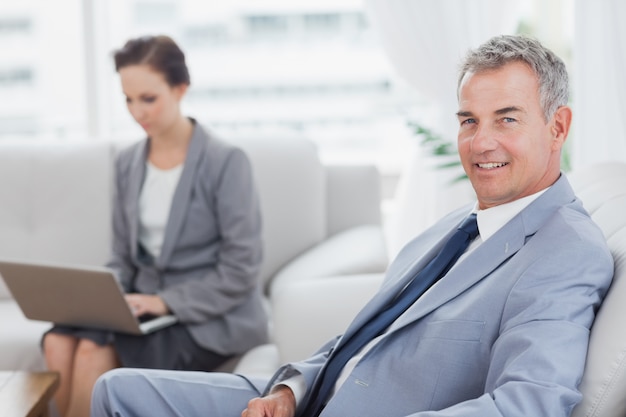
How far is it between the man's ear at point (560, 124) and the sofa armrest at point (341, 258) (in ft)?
4.17

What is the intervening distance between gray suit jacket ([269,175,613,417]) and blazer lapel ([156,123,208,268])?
1.22 m

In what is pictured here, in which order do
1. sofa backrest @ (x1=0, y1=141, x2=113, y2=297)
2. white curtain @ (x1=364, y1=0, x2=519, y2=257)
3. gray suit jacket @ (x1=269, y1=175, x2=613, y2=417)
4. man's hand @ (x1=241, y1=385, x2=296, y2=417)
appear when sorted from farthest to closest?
1. white curtain @ (x1=364, y1=0, x2=519, y2=257)
2. sofa backrest @ (x1=0, y1=141, x2=113, y2=297)
3. man's hand @ (x1=241, y1=385, x2=296, y2=417)
4. gray suit jacket @ (x1=269, y1=175, x2=613, y2=417)

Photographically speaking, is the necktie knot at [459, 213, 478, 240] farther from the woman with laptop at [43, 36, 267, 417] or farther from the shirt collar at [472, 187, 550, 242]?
the woman with laptop at [43, 36, 267, 417]

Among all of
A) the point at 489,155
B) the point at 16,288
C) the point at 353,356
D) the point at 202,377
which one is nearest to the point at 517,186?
the point at 489,155

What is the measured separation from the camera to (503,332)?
146 cm

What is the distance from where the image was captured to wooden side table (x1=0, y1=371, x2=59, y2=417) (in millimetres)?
2005

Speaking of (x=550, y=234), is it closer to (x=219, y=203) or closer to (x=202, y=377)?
(x=202, y=377)

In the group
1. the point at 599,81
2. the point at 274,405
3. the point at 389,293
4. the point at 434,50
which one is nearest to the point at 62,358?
the point at 274,405

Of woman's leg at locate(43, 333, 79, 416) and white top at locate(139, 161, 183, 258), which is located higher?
white top at locate(139, 161, 183, 258)

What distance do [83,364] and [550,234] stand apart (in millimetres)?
1476

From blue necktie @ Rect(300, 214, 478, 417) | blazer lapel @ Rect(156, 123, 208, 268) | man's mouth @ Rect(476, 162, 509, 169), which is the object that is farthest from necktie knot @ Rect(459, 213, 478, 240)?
blazer lapel @ Rect(156, 123, 208, 268)

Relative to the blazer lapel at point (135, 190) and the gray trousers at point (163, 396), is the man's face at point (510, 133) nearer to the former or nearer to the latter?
the gray trousers at point (163, 396)

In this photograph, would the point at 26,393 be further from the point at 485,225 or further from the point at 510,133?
the point at 510,133

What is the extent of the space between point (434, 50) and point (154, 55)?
1.42 metres
